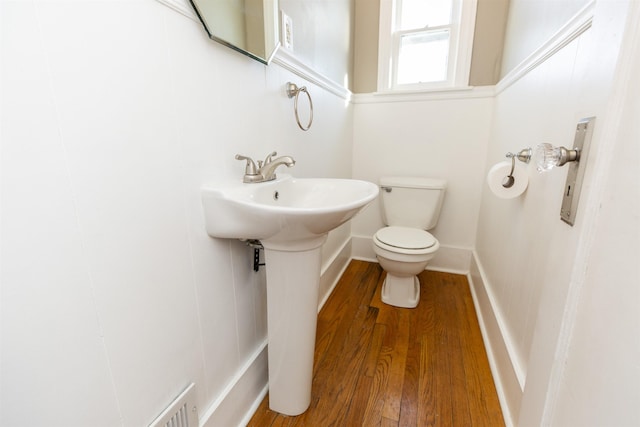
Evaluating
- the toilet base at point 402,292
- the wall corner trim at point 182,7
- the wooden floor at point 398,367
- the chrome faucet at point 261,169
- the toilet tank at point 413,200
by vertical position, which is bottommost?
the wooden floor at point 398,367

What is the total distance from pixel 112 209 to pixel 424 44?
2.25 meters

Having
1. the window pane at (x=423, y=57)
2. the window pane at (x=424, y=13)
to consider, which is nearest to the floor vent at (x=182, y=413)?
the window pane at (x=423, y=57)

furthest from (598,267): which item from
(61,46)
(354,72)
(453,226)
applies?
(354,72)

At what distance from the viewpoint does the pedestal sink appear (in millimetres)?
786

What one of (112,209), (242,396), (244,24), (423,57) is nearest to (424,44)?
(423,57)

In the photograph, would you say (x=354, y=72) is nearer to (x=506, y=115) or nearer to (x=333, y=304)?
(x=506, y=115)

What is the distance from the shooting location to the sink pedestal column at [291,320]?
0.96 m

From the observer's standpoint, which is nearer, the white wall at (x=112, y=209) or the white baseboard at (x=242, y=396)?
the white wall at (x=112, y=209)

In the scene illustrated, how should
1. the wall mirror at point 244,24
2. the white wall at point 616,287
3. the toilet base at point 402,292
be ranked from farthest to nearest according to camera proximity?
the toilet base at point 402,292 < the wall mirror at point 244,24 < the white wall at point 616,287

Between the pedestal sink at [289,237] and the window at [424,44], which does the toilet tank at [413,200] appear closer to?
the window at [424,44]

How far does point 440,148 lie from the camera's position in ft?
6.87

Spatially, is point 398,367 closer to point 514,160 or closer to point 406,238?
point 406,238

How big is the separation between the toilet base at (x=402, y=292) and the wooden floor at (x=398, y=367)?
5cm

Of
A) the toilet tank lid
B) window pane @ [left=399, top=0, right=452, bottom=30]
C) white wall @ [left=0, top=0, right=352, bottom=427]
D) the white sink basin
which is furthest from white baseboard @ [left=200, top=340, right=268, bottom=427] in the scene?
window pane @ [left=399, top=0, right=452, bottom=30]
